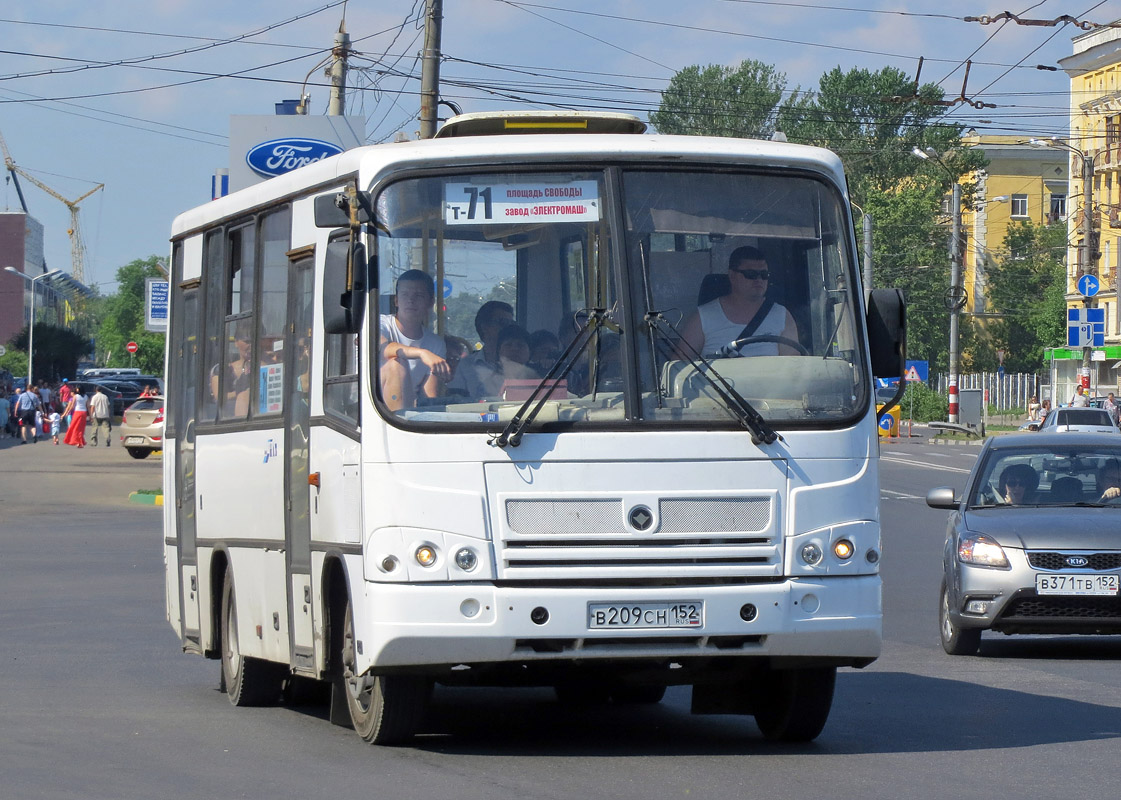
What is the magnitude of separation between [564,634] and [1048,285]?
375 feet

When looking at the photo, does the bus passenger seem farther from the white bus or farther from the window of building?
the window of building

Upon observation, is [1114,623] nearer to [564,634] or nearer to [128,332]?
[564,634]

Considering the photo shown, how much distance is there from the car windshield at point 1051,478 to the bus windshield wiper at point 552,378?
20.2ft

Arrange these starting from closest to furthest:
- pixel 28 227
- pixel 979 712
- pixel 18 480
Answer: pixel 979 712 → pixel 18 480 → pixel 28 227

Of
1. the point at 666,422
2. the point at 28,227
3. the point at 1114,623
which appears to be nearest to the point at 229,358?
A: the point at 666,422

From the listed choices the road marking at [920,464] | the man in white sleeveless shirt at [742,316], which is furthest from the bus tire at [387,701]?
the road marking at [920,464]

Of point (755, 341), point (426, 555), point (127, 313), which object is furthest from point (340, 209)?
point (127, 313)

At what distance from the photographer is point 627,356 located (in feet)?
26.9

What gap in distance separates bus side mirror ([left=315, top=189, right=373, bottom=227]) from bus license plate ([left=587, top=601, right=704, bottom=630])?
192cm

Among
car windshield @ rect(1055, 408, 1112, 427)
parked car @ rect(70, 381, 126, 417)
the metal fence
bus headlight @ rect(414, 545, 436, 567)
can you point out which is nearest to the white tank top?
bus headlight @ rect(414, 545, 436, 567)

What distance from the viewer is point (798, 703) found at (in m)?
8.82

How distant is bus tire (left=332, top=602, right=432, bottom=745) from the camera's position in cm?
840

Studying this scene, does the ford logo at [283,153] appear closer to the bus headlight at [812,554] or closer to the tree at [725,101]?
the bus headlight at [812,554]

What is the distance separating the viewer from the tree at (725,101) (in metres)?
91.0
